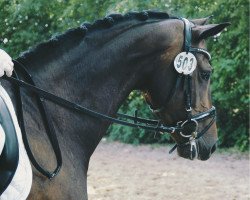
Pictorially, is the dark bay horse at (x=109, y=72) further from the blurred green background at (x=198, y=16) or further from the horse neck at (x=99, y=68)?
the blurred green background at (x=198, y=16)

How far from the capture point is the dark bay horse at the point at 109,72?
3014mm

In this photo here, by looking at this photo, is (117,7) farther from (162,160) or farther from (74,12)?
(162,160)

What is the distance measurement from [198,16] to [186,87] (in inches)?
306

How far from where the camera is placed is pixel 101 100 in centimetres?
321

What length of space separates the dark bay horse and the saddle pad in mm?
305

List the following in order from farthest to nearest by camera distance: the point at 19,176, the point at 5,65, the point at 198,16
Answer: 1. the point at 198,16
2. the point at 5,65
3. the point at 19,176

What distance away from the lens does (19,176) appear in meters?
2.48

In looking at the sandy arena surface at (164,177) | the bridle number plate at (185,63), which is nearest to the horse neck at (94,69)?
→ the bridle number plate at (185,63)

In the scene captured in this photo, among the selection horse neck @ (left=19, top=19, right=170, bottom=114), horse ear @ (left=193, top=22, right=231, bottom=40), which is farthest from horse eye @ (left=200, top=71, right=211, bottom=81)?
horse neck @ (left=19, top=19, right=170, bottom=114)

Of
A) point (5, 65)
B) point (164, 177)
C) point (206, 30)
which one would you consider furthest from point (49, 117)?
point (164, 177)

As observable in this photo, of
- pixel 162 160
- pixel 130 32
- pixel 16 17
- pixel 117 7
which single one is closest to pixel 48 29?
pixel 16 17

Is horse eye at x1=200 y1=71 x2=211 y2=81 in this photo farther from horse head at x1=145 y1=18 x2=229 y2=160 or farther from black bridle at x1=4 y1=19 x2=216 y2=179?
black bridle at x1=4 y1=19 x2=216 y2=179

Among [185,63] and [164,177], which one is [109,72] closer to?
[185,63]

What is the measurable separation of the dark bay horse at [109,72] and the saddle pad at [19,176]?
1.00 ft
